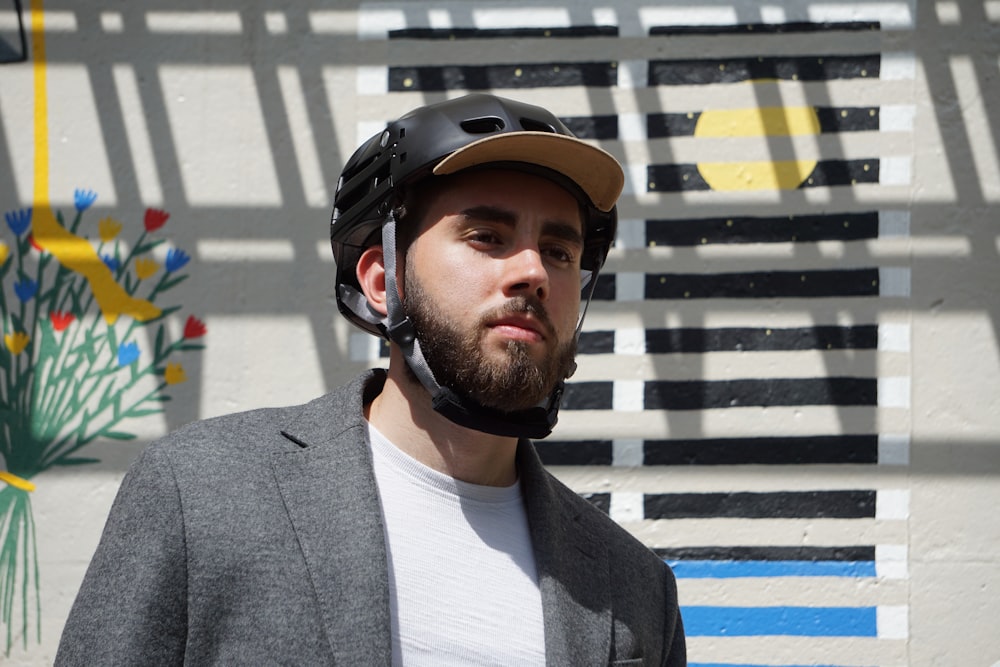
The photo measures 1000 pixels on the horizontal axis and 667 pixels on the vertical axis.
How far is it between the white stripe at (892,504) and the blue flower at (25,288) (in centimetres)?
361

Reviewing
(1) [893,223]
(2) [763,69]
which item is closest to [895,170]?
(1) [893,223]

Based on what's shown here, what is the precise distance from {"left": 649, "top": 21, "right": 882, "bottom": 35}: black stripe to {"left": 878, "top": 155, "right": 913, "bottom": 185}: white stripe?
565 mm

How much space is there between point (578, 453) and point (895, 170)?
1782 millimetres

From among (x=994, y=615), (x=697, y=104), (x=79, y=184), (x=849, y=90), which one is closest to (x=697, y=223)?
(x=697, y=104)

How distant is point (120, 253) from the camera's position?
413cm

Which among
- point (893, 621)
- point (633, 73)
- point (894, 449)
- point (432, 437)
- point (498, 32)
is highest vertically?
point (498, 32)

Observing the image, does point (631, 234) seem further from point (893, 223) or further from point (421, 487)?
point (421, 487)

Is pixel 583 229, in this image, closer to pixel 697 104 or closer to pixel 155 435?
pixel 697 104

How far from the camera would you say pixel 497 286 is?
81.4 inches

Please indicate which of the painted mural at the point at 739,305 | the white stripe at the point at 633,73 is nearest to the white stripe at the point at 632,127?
the painted mural at the point at 739,305

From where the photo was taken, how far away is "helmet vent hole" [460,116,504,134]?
222 cm

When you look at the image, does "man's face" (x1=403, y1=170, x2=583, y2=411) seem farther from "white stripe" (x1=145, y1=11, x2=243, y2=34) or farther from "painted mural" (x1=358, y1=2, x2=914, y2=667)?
"white stripe" (x1=145, y1=11, x2=243, y2=34)

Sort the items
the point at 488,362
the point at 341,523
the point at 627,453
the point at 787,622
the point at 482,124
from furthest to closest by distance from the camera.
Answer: the point at 627,453
the point at 787,622
the point at 482,124
the point at 488,362
the point at 341,523

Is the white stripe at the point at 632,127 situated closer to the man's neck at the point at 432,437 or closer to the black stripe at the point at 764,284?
the black stripe at the point at 764,284
